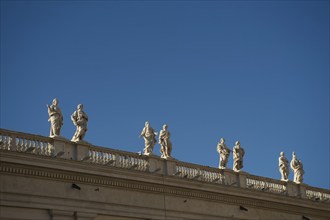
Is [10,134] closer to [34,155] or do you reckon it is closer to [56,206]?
[34,155]

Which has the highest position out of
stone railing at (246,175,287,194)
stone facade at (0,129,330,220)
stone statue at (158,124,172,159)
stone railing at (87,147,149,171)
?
stone statue at (158,124,172,159)

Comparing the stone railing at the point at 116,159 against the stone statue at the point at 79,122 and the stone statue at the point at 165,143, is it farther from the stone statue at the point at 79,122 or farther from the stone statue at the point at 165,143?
the stone statue at the point at 165,143

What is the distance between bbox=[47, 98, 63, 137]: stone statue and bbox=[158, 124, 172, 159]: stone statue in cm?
601

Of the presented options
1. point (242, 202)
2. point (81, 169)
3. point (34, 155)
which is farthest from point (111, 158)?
point (242, 202)

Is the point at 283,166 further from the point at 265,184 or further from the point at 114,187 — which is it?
the point at 114,187

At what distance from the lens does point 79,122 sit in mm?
31859

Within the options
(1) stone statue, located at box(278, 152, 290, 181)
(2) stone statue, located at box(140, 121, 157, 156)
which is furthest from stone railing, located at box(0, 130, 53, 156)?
(1) stone statue, located at box(278, 152, 290, 181)

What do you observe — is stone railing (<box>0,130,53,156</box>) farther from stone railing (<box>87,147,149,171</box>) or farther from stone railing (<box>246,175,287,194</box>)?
stone railing (<box>246,175,287,194</box>)

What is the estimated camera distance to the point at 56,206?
2944 cm

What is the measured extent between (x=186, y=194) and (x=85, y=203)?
19.9ft

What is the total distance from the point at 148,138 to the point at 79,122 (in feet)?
12.8

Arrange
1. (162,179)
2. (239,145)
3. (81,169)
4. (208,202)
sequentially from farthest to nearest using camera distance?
(239,145)
(208,202)
(162,179)
(81,169)

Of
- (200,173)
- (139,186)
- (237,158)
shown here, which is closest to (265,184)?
(237,158)

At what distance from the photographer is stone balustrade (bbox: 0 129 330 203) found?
29312 millimetres
